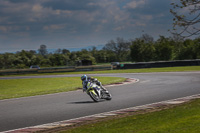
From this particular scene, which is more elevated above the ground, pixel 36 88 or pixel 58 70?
pixel 58 70

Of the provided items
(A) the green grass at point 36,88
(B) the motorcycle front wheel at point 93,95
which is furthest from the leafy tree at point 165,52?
(B) the motorcycle front wheel at point 93,95

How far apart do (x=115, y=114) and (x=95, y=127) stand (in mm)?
2275

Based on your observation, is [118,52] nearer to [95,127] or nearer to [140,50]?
[140,50]

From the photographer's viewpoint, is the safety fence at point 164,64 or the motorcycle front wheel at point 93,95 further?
the safety fence at point 164,64

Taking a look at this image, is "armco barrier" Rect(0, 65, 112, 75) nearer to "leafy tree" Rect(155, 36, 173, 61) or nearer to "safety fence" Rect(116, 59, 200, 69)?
"safety fence" Rect(116, 59, 200, 69)

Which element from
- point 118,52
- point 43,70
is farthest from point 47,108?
point 118,52

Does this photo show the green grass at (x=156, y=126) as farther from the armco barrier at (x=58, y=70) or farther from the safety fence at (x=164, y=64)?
the armco barrier at (x=58, y=70)

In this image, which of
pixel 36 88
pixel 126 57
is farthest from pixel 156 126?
pixel 126 57

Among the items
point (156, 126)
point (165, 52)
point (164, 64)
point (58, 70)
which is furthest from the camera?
point (165, 52)

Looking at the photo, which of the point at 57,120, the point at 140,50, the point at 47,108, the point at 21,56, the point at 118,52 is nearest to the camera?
the point at 57,120

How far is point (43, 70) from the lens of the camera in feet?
158

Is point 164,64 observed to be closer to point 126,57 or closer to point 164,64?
point 164,64

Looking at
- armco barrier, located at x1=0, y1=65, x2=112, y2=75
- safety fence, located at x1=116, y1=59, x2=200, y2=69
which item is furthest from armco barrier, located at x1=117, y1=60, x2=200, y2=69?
armco barrier, located at x1=0, y1=65, x2=112, y2=75

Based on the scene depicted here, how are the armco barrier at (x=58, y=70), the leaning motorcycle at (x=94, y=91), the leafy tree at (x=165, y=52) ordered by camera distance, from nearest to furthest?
1. the leaning motorcycle at (x=94, y=91)
2. the armco barrier at (x=58, y=70)
3. the leafy tree at (x=165, y=52)
